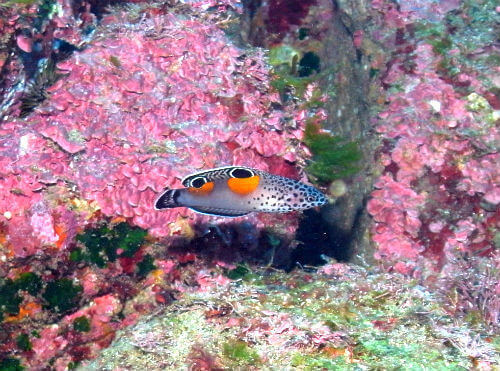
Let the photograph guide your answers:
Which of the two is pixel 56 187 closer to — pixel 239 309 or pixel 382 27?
pixel 239 309

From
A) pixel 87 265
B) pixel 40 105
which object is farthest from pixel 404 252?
pixel 40 105

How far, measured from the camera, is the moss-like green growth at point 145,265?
5000mm

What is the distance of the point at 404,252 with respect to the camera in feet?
20.9

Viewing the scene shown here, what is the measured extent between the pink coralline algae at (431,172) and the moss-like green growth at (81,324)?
425 centimetres

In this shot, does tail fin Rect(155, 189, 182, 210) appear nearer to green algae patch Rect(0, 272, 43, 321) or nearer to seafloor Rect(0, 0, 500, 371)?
seafloor Rect(0, 0, 500, 371)

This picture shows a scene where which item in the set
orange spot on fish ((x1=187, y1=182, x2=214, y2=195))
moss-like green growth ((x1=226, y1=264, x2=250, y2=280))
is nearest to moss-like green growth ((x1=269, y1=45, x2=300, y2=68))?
moss-like green growth ((x1=226, y1=264, x2=250, y2=280))

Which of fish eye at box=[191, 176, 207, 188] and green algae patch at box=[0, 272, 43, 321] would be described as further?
green algae patch at box=[0, 272, 43, 321]

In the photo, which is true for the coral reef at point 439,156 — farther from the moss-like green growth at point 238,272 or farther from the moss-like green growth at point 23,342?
the moss-like green growth at point 23,342

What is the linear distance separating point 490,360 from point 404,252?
3.70 metres

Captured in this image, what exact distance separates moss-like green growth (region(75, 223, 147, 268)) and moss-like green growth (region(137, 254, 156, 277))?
156mm

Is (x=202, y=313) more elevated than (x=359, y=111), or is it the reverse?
(x=359, y=111)

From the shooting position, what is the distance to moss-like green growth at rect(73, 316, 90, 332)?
4.75 m

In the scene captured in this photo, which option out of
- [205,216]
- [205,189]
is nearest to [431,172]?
[205,216]

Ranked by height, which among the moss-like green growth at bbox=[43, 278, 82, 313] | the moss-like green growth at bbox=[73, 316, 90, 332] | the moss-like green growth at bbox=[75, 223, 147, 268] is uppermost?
the moss-like green growth at bbox=[75, 223, 147, 268]
